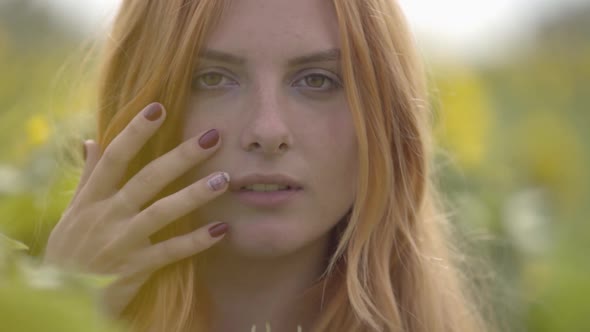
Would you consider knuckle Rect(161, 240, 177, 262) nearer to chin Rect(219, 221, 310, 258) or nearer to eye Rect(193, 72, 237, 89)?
chin Rect(219, 221, 310, 258)

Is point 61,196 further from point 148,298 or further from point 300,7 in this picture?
point 300,7

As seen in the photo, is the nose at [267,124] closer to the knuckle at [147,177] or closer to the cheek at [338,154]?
the cheek at [338,154]

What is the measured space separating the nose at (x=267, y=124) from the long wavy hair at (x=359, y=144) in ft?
0.46

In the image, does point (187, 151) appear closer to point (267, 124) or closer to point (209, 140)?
point (209, 140)

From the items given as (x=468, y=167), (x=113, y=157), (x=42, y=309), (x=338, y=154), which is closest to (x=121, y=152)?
(x=113, y=157)

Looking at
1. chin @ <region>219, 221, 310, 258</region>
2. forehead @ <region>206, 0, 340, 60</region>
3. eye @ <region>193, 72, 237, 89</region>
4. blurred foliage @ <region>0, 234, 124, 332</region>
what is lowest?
blurred foliage @ <region>0, 234, 124, 332</region>

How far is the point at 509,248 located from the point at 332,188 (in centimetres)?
106

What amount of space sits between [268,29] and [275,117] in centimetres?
15

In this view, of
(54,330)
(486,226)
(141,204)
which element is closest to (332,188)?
(141,204)

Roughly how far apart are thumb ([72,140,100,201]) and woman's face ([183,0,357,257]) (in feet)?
0.65

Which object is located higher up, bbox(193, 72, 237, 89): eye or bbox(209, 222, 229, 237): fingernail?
bbox(193, 72, 237, 89): eye

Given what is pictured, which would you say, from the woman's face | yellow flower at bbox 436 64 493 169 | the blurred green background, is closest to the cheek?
the woman's face

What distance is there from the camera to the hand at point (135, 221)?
1514 millimetres

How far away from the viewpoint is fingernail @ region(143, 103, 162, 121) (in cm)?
154
